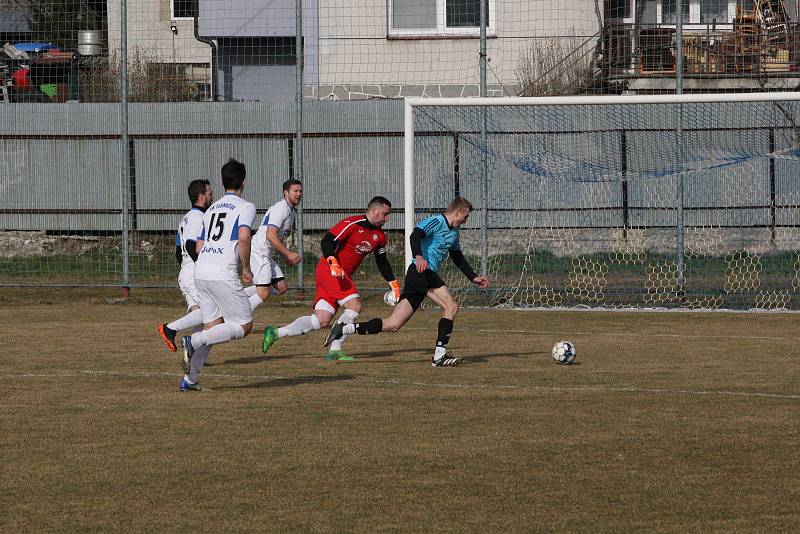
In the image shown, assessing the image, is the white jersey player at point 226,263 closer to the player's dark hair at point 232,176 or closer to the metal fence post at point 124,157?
the player's dark hair at point 232,176

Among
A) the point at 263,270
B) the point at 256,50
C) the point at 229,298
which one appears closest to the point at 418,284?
the point at 263,270

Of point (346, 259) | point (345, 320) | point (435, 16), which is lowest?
point (345, 320)

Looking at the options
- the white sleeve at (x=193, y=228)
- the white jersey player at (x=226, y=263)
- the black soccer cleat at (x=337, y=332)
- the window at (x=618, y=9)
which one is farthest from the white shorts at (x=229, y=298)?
the window at (x=618, y=9)

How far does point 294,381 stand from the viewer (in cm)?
1092

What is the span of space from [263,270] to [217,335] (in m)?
3.75

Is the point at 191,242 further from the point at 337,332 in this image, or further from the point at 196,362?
the point at 196,362

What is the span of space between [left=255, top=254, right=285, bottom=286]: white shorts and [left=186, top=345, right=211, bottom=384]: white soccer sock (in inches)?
132

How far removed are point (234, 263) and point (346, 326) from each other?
2315 millimetres

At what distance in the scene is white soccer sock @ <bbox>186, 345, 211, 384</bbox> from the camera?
998 cm

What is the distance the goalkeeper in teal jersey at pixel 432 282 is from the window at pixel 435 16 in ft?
38.4

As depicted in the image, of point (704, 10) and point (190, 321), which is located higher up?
point (704, 10)

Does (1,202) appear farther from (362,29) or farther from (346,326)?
(346,326)

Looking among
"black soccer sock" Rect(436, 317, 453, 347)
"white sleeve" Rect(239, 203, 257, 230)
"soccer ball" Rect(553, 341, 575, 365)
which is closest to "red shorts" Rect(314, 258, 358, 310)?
"black soccer sock" Rect(436, 317, 453, 347)

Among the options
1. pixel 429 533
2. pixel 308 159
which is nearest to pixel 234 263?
pixel 429 533
